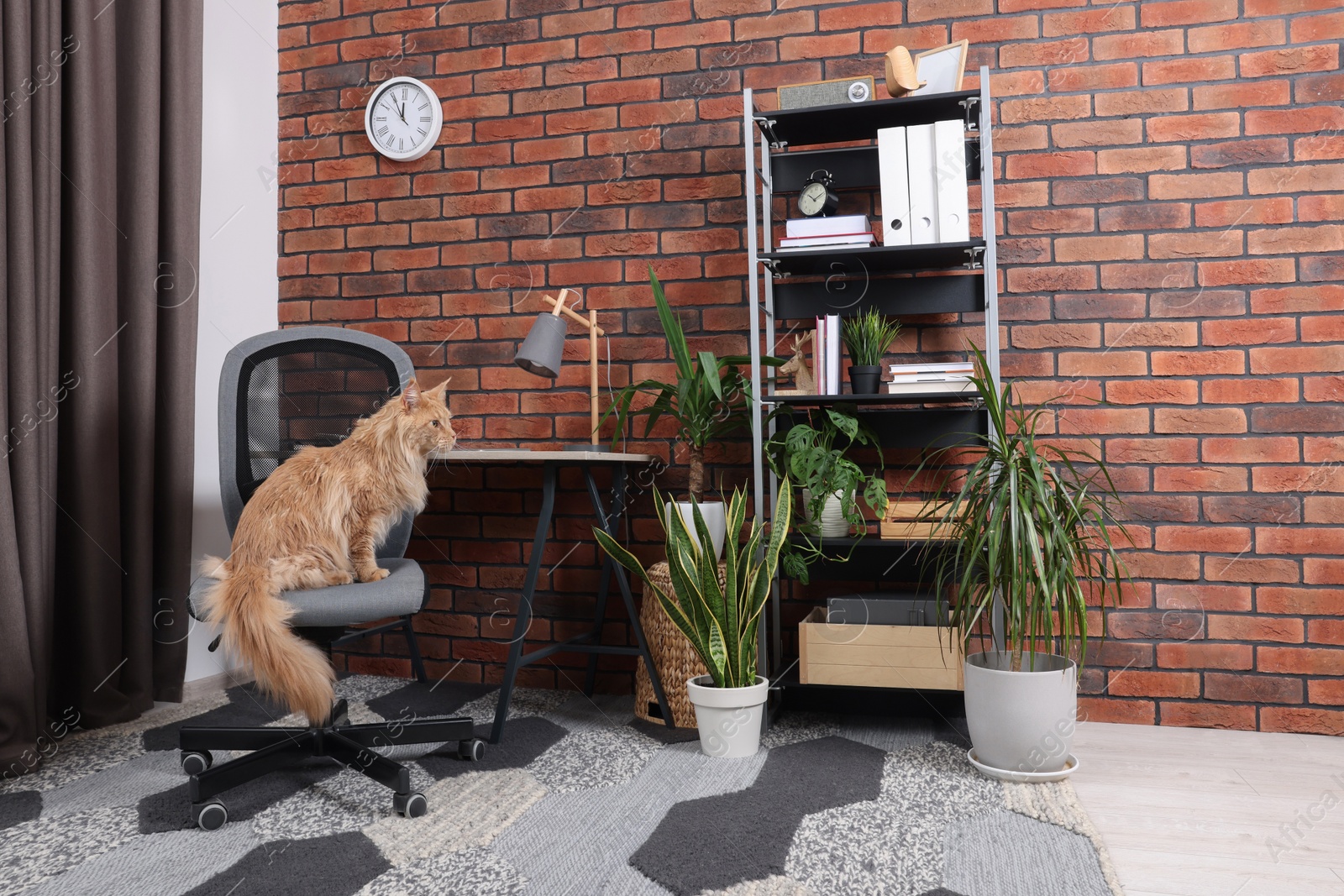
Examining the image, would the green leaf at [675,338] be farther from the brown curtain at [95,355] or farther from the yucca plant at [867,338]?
the brown curtain at [95,355]

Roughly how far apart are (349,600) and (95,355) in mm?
1084

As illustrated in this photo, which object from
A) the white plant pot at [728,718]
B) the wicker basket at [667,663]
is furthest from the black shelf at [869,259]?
Answer: the white plant pot at [728,718]

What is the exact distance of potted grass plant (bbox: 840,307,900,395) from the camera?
2129 mm

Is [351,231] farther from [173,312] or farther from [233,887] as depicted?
[233,887]

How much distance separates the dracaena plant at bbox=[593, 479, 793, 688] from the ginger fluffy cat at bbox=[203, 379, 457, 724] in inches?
20.8

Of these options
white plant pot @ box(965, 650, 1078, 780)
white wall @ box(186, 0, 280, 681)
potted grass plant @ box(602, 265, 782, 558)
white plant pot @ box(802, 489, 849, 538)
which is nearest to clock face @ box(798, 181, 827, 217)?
potted grass plant @ box(602, 265, 782, 558)

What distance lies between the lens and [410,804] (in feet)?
5.26

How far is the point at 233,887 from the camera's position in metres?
1.34

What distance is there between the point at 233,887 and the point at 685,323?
1.74m

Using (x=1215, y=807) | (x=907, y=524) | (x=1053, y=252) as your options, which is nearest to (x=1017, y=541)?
(x=907, y=524)

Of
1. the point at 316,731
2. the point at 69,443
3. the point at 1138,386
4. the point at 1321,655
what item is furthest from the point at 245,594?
the point at 1321,655

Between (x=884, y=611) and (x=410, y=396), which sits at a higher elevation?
(x=410, y=396)

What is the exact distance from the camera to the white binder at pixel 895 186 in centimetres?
211

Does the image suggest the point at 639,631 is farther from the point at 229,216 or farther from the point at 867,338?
the point at 229,216
